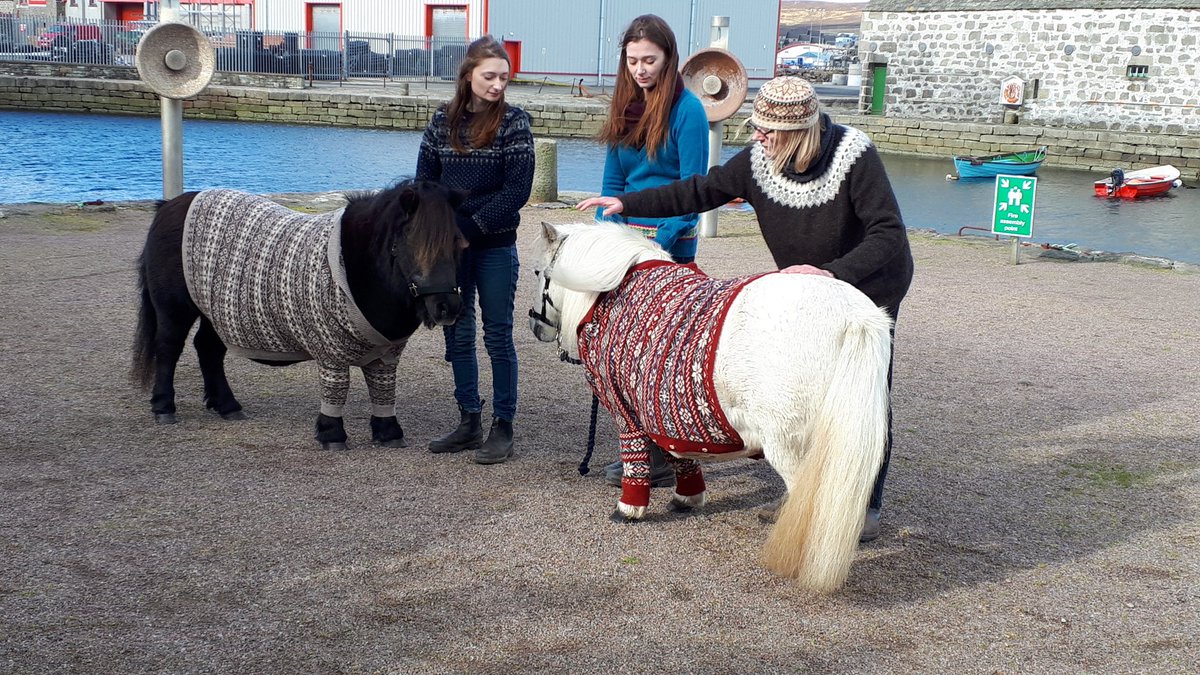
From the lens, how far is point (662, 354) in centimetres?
369

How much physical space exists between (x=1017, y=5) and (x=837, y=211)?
33765 mm

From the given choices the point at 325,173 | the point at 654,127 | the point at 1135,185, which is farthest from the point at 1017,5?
the point at 654,127

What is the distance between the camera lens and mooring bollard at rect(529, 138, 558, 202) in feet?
43.8

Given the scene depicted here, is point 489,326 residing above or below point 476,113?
below

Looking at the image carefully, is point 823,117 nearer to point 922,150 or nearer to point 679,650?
point 679,650

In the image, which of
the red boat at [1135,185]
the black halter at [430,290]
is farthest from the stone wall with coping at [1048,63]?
the black halter at [430,290]

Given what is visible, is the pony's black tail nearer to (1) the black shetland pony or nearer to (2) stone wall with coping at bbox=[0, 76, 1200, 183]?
(1) the black shetland pony

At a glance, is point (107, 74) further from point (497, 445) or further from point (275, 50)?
point (497, 445)

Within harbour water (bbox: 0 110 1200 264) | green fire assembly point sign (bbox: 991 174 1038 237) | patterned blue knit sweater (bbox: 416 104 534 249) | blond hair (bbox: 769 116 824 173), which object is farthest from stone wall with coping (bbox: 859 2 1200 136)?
blond hair (bbox: 769 116 824 173)

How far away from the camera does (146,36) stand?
977cm

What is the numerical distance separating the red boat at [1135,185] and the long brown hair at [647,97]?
78.1 feet

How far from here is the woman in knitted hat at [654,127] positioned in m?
4.34

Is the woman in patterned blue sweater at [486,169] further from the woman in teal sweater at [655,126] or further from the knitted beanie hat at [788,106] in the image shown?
the knitted beanie hat at [788,106]

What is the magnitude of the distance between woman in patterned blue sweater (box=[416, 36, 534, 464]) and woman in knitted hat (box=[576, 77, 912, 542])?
1.02 meters
